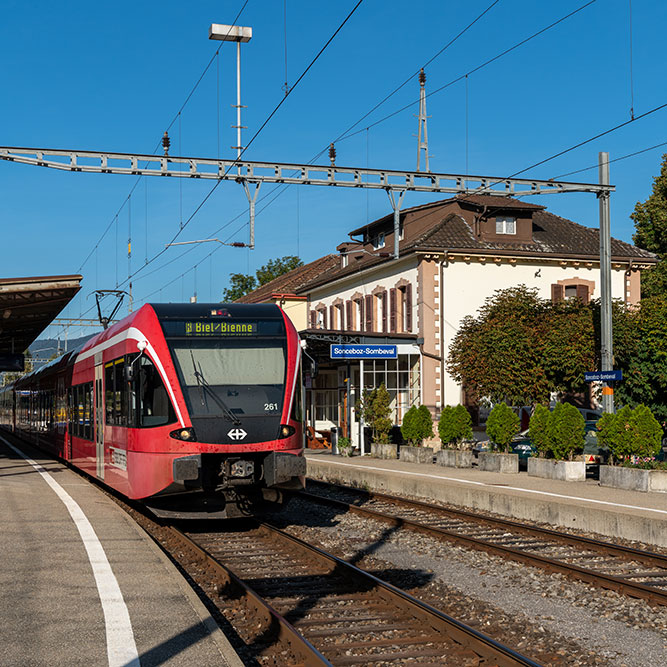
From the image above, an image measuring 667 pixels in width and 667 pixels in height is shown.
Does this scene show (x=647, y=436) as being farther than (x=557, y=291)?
No

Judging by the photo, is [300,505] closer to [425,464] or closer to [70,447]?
[70,447]

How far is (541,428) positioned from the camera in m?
21.6

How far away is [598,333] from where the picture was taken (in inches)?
1248

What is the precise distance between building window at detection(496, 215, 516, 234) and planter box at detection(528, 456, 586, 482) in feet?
72.6

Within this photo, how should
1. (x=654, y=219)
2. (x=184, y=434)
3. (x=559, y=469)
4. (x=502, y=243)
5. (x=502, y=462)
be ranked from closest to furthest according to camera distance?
(x=184, y=434)
(x=559, y=469)
(x=502, y=462)
(x=502, y=243)
(x=654, y=219)

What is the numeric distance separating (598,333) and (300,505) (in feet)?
54.0

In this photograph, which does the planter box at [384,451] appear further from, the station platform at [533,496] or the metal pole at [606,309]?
the metal pole at [606,309]

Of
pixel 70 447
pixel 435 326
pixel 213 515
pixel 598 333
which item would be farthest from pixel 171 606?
pixel 435 326

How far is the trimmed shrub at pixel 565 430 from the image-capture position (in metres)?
20.8

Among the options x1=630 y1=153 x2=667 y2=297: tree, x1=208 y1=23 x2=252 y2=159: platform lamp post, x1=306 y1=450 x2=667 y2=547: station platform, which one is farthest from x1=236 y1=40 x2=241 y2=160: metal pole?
x1=630 y1=153 x2=667 y2=297: tree

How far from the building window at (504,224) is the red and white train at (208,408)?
97.2ft

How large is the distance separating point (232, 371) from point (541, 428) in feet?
33.5

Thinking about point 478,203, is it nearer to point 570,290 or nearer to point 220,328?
point 570,290

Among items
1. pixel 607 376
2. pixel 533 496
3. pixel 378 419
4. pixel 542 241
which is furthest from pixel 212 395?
pixel 542 241
